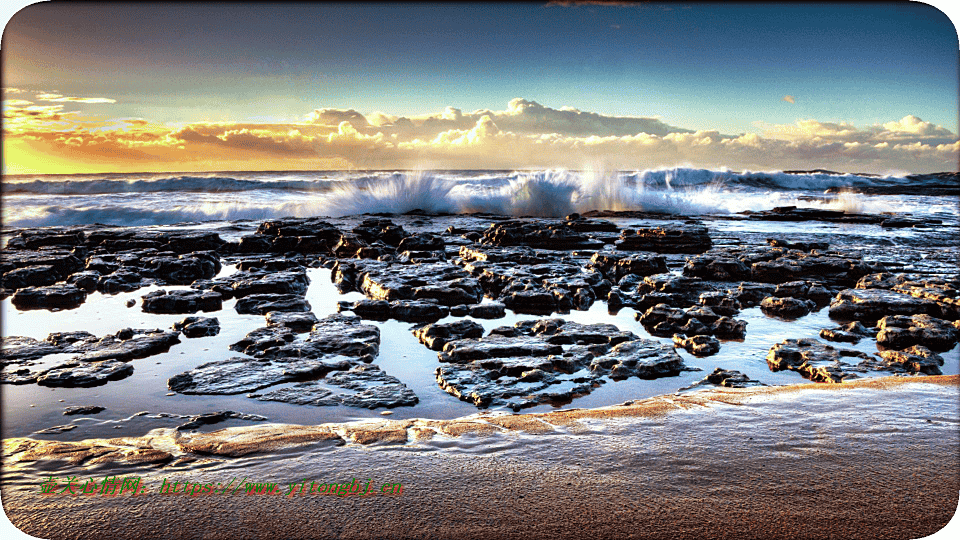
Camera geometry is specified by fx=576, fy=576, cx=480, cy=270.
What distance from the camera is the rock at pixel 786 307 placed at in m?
4.97

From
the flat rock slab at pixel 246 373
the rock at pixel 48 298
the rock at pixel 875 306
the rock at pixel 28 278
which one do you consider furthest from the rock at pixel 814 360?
the rock at pixel 28 278

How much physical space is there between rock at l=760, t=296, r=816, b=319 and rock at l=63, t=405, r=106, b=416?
16.1 feet

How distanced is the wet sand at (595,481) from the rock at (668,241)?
21.1 ft

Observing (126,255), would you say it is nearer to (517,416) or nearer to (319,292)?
(319,292)

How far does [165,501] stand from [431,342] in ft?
7.65

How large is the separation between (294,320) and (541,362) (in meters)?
2.10

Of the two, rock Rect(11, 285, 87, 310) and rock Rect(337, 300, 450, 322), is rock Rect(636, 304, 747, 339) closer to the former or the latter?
rock Rect(337, 300, 450, 322)

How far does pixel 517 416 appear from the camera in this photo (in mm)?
2641

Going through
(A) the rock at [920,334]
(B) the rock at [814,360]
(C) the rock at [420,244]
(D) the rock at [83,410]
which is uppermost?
(C) the rock at [420,244]

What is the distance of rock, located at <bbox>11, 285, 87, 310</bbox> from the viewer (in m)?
5.33

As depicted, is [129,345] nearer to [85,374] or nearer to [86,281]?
[85,374]

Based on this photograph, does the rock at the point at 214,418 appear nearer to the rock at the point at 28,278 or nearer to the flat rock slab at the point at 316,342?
the flat rock slab at the point at 316,342

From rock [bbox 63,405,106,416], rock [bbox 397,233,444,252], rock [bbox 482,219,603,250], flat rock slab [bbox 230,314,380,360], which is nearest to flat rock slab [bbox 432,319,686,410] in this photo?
flat rock slab [bbox 230,314,380,360]

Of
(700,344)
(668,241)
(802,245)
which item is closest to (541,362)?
(700,344)
